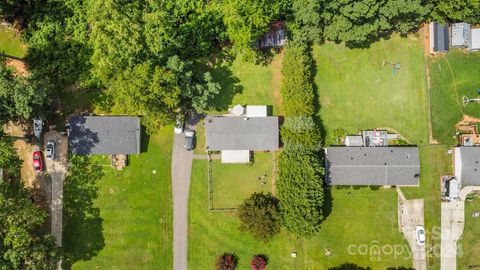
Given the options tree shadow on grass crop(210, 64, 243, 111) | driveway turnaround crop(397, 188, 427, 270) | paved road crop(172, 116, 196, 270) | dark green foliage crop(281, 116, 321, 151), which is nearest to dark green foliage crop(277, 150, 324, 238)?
dark green foliage crop(281, 116, 321, 151)

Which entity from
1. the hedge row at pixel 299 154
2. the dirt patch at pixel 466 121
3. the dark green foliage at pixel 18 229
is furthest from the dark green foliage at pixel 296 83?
the dark green foliage at pixel 18 229

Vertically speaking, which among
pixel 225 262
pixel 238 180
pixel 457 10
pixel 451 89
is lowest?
pixel 225 262

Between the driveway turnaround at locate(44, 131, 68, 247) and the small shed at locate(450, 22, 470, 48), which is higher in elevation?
the small shed at locate(450, 22, 470, 48)

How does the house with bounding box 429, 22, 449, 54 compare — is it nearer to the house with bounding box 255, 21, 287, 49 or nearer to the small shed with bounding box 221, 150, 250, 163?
the house with bounding box 255, 21, 287, 49

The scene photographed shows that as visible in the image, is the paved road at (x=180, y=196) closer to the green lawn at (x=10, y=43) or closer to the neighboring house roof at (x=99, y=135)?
the neighboring house roof at (x=99, y=135)

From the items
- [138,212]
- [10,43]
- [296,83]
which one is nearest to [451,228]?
[296,83]

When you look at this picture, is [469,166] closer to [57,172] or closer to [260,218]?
[260,218]
